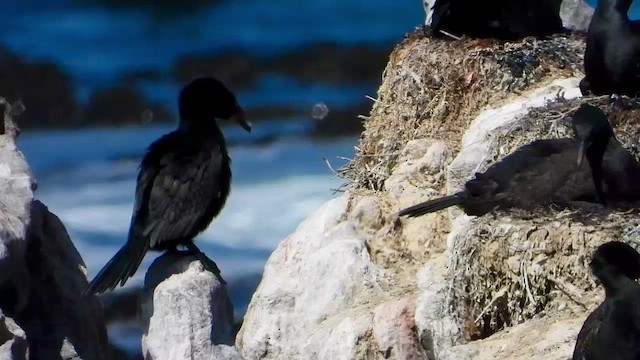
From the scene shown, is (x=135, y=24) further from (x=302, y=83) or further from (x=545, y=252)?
(x=545, y=252)

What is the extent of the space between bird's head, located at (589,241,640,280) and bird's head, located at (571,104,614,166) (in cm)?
81

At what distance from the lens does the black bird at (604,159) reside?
205 inches

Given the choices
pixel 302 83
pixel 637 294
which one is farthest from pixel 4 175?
pixel 302 83

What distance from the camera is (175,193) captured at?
5.25 metres

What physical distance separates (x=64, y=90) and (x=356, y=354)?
5513 millimetres

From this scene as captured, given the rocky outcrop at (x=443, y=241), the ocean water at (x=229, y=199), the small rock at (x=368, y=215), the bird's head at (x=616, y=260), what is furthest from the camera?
the ocean water at (x=229, y=199)

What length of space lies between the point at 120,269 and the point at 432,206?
1.24m

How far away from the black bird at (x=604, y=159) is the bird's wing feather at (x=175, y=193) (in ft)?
4.45

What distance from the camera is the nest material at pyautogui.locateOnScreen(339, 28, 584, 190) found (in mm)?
6465

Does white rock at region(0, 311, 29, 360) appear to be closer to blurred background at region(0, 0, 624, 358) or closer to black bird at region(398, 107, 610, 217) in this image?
black bird at region(398, 107, 610, 217)

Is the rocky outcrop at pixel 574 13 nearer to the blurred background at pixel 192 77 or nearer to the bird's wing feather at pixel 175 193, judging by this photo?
the blurred background at pixel 192 77

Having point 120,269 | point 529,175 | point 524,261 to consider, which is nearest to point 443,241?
point 529,175

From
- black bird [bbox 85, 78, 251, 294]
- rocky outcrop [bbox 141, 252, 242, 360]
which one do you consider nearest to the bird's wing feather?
black bird [bbox 85, 78, 251, 294]

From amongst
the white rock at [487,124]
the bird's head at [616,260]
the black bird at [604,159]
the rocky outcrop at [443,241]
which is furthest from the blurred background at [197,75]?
the bird's head at [616,260]
